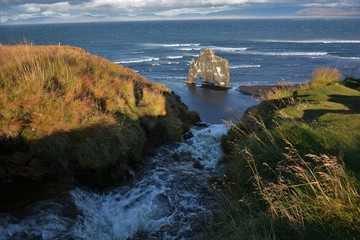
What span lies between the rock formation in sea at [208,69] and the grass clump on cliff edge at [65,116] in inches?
A: 1583

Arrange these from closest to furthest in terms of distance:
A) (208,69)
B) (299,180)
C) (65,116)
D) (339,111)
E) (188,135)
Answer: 1. (299,180)
2. (65,116)
3. (339,111)
4. (188,135)
5. (208,69)

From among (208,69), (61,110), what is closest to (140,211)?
(61,110)

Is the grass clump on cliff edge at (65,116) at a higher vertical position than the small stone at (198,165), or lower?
higher

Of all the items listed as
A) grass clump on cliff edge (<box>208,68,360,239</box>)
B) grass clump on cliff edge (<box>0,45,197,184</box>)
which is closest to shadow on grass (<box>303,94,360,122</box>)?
grass clump on cliff edge (<box>208,68,360,239</box>)

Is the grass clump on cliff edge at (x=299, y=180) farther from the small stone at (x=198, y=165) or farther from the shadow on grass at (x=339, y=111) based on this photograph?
the small stone at (x=198, y=165)

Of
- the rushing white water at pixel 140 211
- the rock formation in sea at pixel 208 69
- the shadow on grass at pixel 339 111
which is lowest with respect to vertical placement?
the rock formation in sea at pixel 208 69

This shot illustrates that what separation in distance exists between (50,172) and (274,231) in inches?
284

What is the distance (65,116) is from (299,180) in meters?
7.18

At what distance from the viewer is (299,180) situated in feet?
20.6

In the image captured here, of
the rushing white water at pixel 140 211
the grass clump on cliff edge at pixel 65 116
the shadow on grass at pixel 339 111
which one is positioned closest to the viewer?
the rushing white water at pixel 140 211

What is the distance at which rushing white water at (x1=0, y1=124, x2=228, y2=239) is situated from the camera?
8.20 meters

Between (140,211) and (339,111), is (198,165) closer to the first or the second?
(140,211)

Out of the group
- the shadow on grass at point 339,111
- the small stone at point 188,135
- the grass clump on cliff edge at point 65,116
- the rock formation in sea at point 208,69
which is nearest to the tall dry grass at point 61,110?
the grass clump on cliff edge at point 65,116

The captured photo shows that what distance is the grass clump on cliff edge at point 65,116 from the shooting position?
9.62 metres
